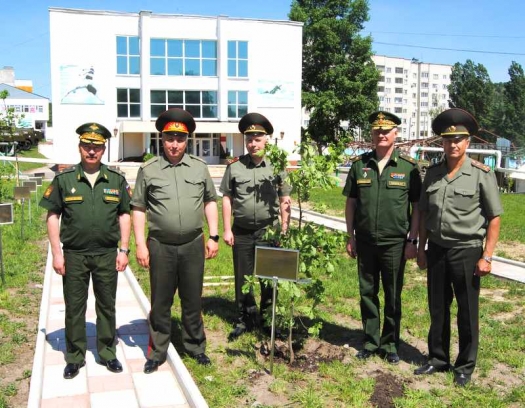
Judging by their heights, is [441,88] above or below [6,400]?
above

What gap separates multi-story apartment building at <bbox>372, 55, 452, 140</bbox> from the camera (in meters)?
96.6

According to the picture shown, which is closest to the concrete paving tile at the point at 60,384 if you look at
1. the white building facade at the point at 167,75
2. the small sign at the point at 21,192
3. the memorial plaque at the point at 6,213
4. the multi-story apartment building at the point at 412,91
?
the memorial plaque at the point at 6,213

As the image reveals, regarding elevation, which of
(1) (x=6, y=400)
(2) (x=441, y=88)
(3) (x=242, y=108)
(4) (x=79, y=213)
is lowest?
(1) (x=6, y=400)

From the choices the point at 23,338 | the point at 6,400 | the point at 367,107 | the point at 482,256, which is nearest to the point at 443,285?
the point at 482,256

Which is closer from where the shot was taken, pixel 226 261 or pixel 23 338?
pixel 23 338

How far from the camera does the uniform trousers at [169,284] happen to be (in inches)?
181

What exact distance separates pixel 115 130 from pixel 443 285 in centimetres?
3574

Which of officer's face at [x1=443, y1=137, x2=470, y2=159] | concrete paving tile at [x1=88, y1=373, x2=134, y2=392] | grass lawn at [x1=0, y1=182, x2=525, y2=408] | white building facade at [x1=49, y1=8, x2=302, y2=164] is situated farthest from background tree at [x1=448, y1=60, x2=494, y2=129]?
concrete paving tile at [x1=88, y1=373, x2=134, y2=392]

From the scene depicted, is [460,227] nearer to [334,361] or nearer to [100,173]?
[334,361]

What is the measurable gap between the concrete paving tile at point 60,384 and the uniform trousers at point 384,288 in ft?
8.08

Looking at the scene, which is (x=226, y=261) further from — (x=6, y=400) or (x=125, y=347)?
(x=6, y=400)

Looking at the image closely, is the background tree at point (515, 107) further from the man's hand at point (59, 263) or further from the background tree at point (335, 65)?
the man's hand at point (59, 263)

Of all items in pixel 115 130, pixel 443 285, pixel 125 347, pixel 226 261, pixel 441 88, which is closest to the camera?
pixel 443 285

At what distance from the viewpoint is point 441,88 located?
104438mm
